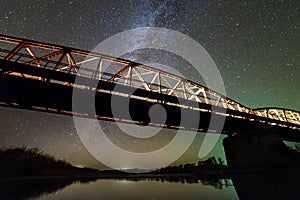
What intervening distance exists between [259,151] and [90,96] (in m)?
19.7

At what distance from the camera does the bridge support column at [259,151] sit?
2203 cm

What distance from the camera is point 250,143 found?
2330 centimetres

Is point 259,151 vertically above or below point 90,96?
below

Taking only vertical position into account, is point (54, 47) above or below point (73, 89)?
above

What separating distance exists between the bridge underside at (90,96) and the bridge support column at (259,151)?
4315mm

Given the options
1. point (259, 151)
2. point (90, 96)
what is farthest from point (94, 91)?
point (259, 151)

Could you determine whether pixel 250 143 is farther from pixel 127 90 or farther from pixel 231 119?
pixel 127 90

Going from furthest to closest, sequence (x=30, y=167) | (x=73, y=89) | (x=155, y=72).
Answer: (x=30, y=167) → (x=155, y=72) → (x=73, y=89)

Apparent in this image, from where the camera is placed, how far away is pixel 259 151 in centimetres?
2280

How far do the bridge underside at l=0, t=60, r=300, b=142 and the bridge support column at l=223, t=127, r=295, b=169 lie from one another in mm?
4315

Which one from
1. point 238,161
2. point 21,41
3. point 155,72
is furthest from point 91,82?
point 238,161

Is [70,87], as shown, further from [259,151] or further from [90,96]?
[259,151]

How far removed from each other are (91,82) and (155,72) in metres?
9.14

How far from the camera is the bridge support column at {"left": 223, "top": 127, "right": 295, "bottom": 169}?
2203 centimetres
